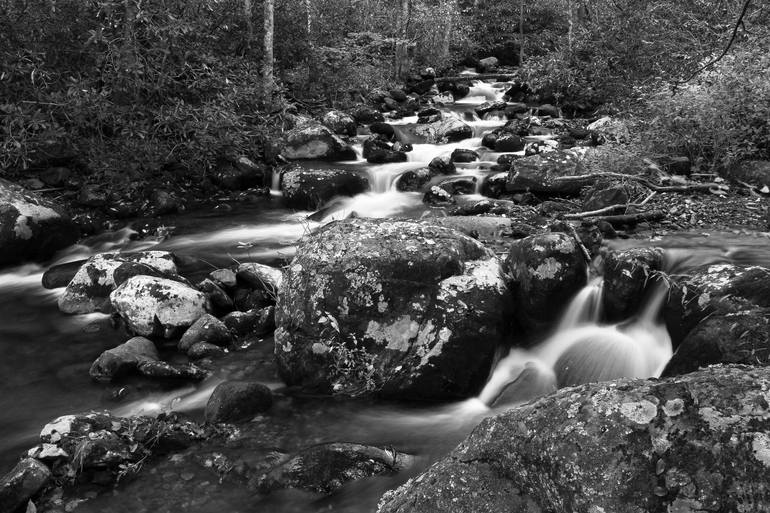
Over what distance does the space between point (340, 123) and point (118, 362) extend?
35.2 ft

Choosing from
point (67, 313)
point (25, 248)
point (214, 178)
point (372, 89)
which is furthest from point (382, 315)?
point (372, 89)

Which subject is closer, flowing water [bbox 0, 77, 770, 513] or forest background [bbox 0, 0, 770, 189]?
flowing water [bbox 0, 77, 770, 513]

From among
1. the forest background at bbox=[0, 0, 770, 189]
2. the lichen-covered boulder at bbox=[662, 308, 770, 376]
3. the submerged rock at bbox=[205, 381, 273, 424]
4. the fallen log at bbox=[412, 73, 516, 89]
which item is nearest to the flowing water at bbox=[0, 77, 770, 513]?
the submerged rock at bbox=[205, 381, 273, 424]

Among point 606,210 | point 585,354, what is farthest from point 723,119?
point 585,354

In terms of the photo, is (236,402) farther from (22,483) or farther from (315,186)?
(315,186)

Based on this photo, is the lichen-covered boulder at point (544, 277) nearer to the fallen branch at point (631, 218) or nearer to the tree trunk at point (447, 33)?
the fallen branch at point (631, 218)

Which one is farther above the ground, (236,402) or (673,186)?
(673,186)

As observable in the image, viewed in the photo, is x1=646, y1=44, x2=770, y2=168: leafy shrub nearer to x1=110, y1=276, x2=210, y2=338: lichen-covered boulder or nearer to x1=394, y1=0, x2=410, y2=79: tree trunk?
x1=110, y1=276, x2=210, y2=338: lichen-covered boulder

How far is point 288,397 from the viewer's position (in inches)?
210

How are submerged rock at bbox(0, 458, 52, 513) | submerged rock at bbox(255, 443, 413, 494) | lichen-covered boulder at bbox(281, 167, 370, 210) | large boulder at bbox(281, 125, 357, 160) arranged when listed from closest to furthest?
submerged rock at bbox(0, 458, 52, 513) → submerged rock at bbox(255, 443, 413, 494) → lichen-covered boulder at bbox(281, 167, 370, 210) → large boulder at bbox(281, 125, 357, 160)

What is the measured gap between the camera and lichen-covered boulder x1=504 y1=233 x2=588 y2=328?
573 cm

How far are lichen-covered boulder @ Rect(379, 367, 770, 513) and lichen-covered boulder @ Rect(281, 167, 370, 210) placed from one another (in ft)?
30.3

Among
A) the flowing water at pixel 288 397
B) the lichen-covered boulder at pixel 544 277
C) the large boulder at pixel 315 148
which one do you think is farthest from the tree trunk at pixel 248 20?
the lichen-covered boulder at pixel 544 277

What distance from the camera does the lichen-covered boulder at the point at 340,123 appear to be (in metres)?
15.3
